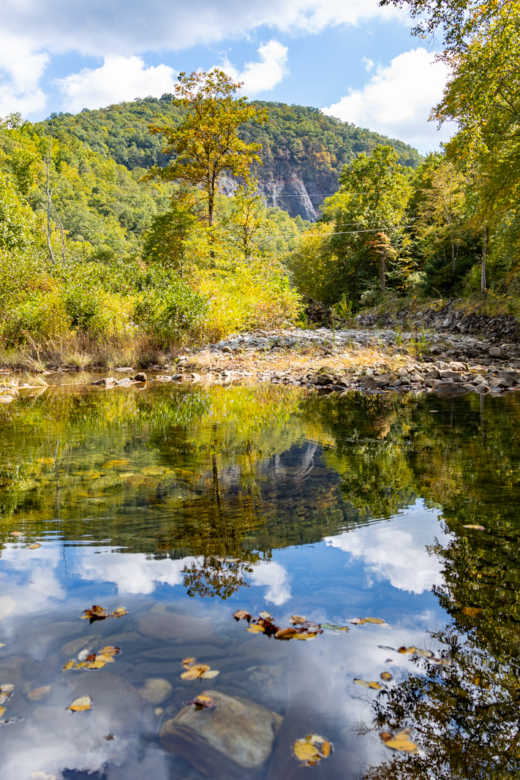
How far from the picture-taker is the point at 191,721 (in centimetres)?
122

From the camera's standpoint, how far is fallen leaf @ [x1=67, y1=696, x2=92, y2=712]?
4.17 ft

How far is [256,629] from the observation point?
1.63m

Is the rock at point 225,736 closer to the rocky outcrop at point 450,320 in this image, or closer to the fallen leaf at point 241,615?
the fallen leaf at point 241,615

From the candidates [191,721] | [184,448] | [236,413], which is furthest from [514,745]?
[236,413]

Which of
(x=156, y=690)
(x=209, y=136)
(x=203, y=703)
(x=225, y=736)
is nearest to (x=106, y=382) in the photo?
(x=156, y=690)

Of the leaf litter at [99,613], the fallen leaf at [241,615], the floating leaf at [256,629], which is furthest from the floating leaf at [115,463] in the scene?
the floating leaf at [256,629]

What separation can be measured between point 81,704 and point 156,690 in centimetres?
21

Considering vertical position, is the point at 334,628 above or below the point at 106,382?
above

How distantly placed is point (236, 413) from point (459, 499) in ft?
12.9

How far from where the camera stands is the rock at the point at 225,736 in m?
1.10

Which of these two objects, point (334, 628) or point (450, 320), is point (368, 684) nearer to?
point (334, 628)

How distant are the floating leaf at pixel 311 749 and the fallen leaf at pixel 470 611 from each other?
802 millimetres

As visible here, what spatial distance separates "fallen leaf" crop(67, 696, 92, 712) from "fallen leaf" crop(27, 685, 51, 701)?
0.10 meters

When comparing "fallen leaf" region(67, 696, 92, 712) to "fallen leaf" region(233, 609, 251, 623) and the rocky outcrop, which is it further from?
the rocky outcrop
